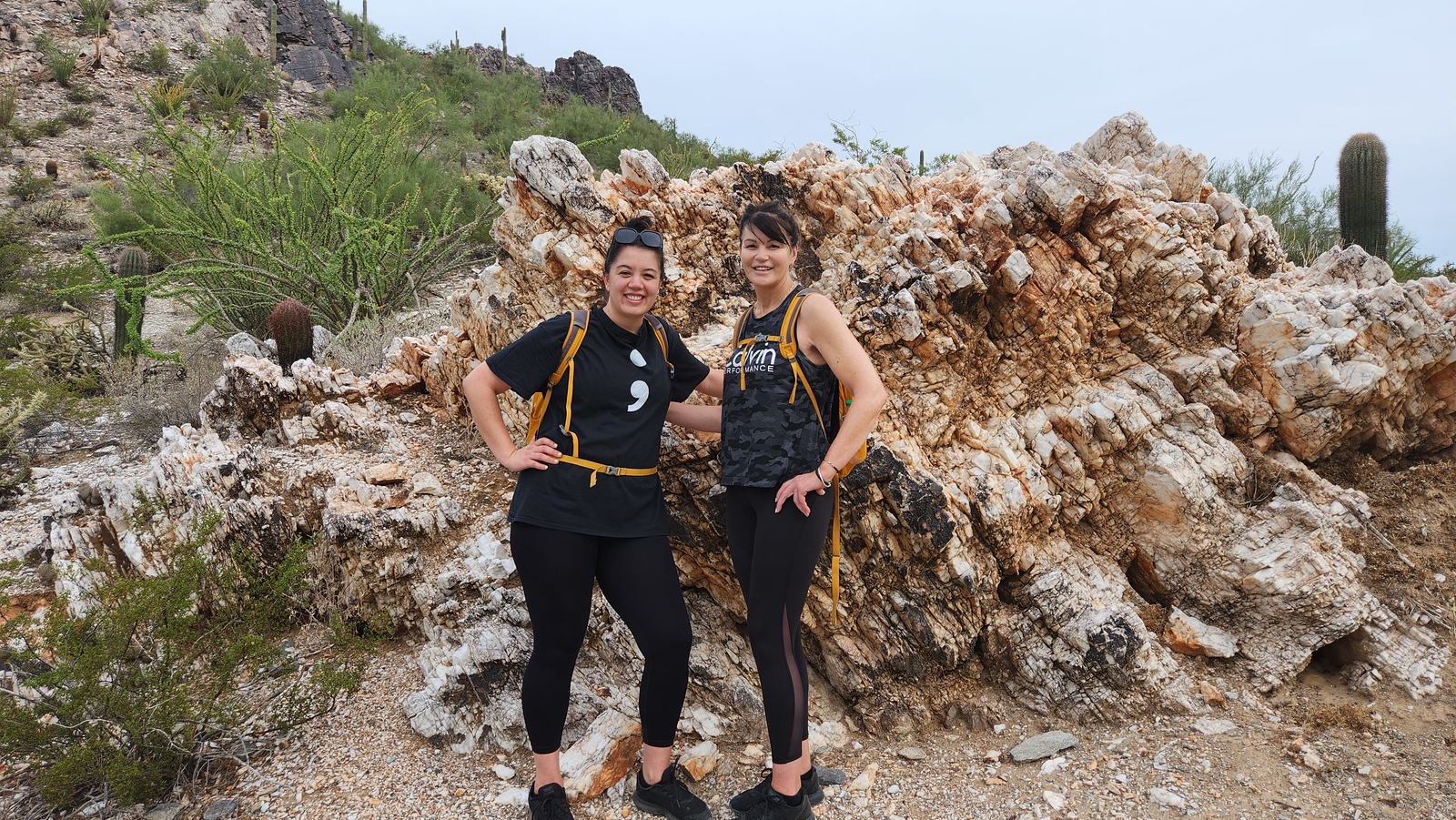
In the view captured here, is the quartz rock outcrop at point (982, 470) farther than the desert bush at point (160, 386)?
No

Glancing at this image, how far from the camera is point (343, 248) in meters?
7.60

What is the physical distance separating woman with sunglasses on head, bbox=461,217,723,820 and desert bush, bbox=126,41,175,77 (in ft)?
92.2

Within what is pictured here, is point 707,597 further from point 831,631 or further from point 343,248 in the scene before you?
point 343,248

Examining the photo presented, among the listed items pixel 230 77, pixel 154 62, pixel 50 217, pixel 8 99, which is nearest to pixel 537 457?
pixel 50 217

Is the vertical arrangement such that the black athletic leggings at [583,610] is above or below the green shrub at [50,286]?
above

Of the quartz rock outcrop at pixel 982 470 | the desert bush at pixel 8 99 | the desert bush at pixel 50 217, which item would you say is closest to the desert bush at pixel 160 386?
the quartz rock outcrop at pixel 982 470

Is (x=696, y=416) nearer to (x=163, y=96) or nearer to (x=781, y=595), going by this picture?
(x=781, y=595)

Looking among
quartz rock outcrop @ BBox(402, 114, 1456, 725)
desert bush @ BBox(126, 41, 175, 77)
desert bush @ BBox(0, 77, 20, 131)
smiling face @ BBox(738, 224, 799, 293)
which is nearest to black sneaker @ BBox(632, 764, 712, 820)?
quartz rock outcrop @ BBox(402, 114, 1456, 725)

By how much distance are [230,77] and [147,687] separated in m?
26.5

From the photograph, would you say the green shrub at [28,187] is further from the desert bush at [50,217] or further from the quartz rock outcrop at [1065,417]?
the quartz rock outcrop at [1065,417]

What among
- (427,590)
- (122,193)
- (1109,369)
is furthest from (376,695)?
(122,193)

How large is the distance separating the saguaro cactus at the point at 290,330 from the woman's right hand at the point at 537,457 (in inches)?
179

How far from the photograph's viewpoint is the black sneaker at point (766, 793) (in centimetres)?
279

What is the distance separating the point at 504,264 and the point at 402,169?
27.1ft
